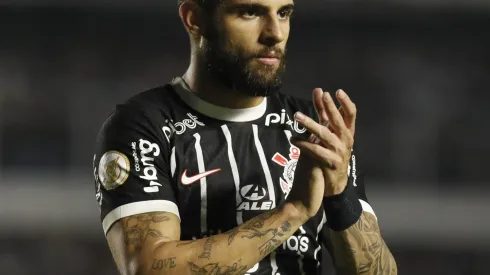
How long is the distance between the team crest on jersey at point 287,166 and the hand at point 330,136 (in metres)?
0.24

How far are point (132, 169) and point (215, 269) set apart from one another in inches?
15.0

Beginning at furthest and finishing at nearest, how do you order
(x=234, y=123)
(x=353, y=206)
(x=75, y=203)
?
(x=75, y=203)
(x=234, y=123)
(x=353, y=206)

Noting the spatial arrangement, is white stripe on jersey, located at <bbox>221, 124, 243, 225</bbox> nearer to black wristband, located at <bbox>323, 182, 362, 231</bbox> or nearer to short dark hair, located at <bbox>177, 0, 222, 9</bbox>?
black wristband, located at <bbox>323, 182, 362, 231</bbox>

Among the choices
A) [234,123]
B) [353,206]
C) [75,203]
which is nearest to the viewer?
[353,206]

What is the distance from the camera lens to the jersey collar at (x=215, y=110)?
8.64 feet

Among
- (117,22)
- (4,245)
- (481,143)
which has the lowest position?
(4,245)

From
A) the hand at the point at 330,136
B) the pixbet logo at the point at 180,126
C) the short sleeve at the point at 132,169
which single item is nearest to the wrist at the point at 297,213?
the hand at the point at 330,136

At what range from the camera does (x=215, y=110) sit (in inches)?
104

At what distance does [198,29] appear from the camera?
267 centimetres

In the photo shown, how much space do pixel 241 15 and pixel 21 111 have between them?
13.5ft

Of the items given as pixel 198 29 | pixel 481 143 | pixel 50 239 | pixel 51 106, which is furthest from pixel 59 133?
pixel 198 29

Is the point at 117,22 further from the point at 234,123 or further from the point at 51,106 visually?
the point at 234,123

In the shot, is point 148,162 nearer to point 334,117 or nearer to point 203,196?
point 203,196

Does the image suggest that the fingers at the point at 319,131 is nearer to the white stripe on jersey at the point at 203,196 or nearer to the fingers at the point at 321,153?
the fingers at the point at 321,153
